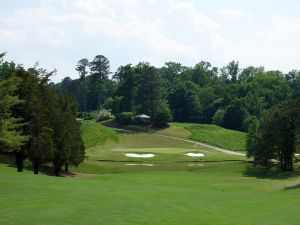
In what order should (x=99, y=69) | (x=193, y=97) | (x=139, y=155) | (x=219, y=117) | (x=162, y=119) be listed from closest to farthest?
(x=139, y=155) < (x=162, y=119) < (x=219, y=117) < (x=193, y=97) < (x=99, y=69)

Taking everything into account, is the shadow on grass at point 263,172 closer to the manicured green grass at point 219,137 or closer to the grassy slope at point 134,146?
the grassy slope at point 134,146

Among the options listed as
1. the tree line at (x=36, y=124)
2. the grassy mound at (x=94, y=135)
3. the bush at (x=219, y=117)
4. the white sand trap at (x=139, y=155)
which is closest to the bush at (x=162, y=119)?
the bush at (x=219, y=117)

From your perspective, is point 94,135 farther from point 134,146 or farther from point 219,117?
point 219,117

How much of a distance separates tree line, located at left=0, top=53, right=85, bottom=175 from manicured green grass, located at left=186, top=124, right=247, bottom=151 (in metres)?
52.8

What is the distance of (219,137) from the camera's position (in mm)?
110375

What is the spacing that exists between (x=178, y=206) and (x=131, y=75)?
12648cm

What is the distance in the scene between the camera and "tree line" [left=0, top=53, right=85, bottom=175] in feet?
130

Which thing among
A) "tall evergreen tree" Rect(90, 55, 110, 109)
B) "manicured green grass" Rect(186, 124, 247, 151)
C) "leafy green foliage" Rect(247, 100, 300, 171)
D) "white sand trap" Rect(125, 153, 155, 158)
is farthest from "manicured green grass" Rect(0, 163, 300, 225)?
"tall evergreen tree" Rect(90, 55, 110, 109)

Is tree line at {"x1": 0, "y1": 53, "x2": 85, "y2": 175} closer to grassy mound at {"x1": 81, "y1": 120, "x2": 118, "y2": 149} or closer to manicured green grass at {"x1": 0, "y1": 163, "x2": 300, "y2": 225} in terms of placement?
manicured green grass at {"x1": 0, "y1": 163, "x2": 300, "y2": 225}

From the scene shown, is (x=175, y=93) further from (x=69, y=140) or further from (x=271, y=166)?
(x=69, y=140)

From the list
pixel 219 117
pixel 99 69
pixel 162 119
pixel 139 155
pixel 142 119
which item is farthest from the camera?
pixel 99 69

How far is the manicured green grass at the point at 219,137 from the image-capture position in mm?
103075

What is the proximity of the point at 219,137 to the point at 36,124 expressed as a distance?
6987 cm

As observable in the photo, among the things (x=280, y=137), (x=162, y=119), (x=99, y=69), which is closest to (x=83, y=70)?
(x=99, y=69)
